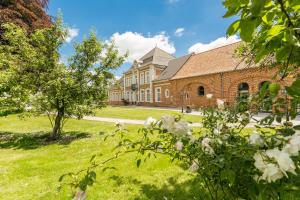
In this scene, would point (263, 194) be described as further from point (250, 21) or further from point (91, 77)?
point (91, 77)

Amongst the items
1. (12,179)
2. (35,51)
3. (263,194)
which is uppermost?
(35,51)

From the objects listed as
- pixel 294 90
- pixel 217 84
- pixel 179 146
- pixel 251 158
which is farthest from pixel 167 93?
pixel 294 90

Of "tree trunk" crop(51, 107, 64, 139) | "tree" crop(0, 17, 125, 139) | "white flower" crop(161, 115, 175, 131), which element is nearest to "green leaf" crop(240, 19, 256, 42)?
"white flower" crop(161, 115, 175, 131)

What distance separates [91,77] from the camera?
30.9 ft

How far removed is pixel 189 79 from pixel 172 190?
926 inches

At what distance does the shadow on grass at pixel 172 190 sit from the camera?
3670mm

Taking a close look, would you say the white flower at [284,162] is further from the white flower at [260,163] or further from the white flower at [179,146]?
the white flower at [179,146]

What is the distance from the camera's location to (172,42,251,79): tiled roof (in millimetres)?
22766

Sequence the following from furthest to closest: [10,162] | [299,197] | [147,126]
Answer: [10,162], [147,126], [299,197]

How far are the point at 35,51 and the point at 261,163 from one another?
9414mm

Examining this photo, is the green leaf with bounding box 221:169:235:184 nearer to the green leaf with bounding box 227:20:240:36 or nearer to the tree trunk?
the green leaf with bounding box 227:20:240:36

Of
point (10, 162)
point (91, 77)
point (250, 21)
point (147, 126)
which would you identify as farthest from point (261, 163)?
point (91, 77)

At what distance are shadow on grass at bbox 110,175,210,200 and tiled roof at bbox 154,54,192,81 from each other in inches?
1039

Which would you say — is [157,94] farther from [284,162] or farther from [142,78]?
[284,162]
